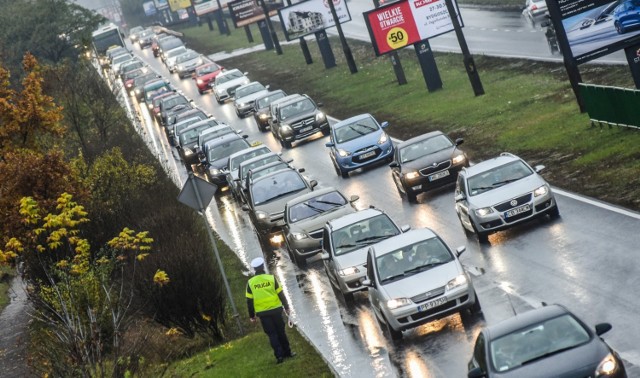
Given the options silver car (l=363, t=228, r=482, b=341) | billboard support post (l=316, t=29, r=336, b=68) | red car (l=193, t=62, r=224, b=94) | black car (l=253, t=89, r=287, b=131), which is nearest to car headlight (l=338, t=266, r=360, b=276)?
silver car (l=363, t=228, r=482, b=341)

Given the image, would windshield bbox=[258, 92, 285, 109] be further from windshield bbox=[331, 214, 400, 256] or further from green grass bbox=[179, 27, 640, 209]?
windshield bbox=[331, 214, 400, 256]

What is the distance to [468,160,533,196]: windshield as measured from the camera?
80.8ft

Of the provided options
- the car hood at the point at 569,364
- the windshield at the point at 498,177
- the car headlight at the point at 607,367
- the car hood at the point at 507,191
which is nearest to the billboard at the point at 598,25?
the windshield at the point at 498,177

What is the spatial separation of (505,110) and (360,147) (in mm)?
5911

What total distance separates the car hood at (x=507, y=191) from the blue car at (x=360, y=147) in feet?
42.7

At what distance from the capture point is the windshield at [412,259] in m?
19.3

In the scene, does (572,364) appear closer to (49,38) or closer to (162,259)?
(162,259)

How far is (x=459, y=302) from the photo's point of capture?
723 inches

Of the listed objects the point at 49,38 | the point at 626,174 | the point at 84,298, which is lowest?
the point at 626,174

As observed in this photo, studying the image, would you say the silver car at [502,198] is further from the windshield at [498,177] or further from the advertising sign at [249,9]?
the advertising sign at [249,9]

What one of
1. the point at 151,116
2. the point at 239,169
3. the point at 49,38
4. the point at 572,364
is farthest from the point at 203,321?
the point at 49,38

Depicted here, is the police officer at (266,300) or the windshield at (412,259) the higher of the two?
the police officer at (266,300)

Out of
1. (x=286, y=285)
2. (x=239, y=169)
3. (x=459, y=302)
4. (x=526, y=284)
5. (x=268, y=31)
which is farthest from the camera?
(x=268, y=31)

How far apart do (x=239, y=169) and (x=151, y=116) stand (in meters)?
37.0
